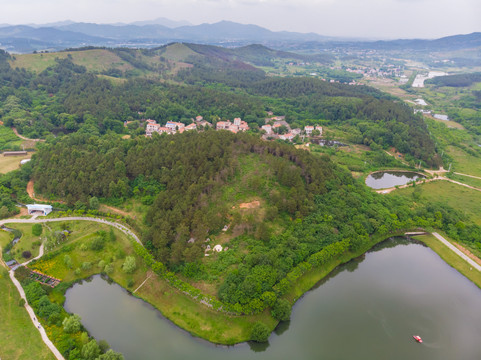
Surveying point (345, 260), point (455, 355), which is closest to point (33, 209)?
point (345, 260)

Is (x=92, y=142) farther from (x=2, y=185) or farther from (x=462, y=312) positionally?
(x=462, y=312)

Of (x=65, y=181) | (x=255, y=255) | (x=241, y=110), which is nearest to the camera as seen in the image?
(x=255, y=255)

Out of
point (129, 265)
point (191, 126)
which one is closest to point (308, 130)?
point (191, 126)

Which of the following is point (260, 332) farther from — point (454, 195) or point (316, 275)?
point (454, 195)

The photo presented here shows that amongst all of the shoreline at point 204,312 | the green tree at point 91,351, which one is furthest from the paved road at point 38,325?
the shoreline at point 204,312

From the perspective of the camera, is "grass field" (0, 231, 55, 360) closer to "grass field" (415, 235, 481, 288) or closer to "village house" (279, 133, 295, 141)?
"grass field" (415, 235, 481, 288)

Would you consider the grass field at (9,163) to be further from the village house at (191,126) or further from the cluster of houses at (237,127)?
the village house at (191,126)

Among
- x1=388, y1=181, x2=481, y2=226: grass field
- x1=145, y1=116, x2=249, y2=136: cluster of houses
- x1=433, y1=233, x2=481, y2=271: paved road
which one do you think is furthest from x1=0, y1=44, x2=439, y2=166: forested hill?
x1=433, y1=233, x2=481, y2=271: paved road
